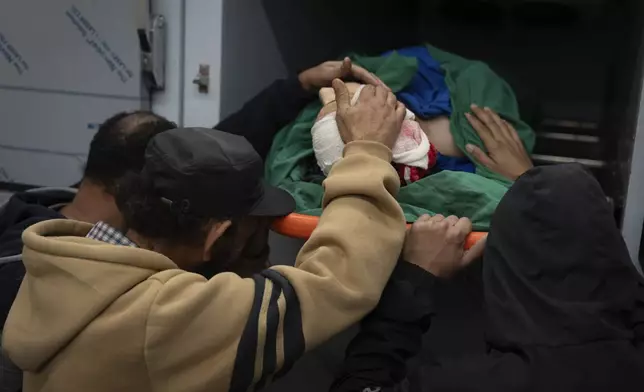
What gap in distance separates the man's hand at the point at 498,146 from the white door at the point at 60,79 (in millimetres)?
508

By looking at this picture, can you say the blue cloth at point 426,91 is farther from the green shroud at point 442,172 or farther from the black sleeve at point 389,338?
the black sleeve at point 389,338

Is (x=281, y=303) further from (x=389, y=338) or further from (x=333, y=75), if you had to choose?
(x=333, y=75)

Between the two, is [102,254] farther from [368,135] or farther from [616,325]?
[616,325]

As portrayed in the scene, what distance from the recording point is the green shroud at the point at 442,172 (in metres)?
0.93

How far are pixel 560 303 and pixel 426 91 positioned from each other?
0.50m

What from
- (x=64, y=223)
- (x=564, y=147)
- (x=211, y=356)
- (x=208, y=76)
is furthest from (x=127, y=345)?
(x=564, y=147)

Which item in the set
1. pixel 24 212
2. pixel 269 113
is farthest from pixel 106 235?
pixel 269 113

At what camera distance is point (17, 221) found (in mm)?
1021

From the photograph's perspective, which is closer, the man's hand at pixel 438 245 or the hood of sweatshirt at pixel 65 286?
the hood of sweatshirt at pixel 65 286

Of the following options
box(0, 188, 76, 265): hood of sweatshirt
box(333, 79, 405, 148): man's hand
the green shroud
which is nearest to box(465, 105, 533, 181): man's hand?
the green shroud

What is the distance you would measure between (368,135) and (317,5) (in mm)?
515

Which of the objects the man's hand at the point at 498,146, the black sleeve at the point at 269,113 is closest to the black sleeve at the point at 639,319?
the man's hand at the point at 498,146

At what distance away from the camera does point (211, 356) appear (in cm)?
72

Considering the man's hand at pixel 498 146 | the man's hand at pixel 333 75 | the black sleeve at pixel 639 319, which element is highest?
the man's hand at pixel 333 75
